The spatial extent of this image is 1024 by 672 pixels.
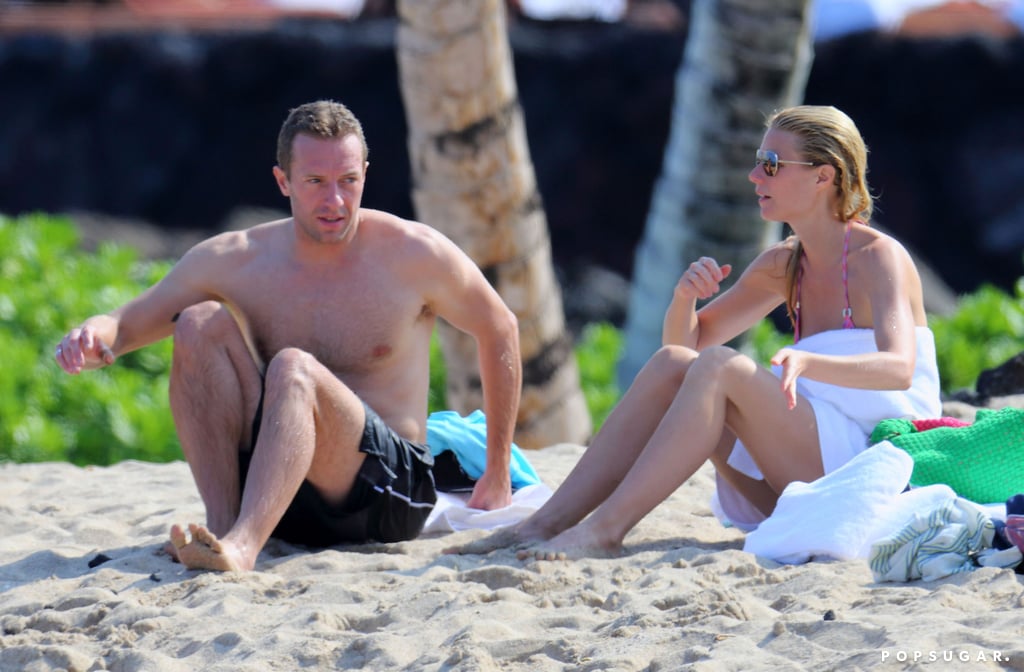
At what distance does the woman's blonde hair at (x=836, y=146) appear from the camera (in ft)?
13.0

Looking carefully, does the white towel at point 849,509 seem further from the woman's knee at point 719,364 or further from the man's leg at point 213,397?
the man's leg at point 213,397

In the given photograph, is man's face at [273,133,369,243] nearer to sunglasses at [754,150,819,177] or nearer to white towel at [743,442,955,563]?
sunglasses at [754,150,819,177]

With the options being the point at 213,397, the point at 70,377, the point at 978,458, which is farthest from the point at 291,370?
the point at 70,377

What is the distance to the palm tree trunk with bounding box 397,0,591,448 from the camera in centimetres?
630

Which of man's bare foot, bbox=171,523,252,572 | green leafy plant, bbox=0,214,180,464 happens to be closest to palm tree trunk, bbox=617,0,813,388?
green leafy plant, bbox=0,214,180,464

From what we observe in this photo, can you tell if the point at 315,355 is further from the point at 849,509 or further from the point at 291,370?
the point at 849,509

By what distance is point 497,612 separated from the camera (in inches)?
135

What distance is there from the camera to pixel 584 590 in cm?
359

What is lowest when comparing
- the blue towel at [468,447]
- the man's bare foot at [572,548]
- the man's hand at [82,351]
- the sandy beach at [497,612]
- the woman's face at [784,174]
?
the sandy beach at [497,612]

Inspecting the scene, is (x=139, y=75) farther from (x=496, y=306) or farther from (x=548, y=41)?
(x=496, y=306)

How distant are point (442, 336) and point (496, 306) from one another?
2.52 meters

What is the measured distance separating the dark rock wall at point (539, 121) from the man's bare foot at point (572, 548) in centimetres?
963

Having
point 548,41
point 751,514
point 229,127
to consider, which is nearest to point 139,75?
point 229,127

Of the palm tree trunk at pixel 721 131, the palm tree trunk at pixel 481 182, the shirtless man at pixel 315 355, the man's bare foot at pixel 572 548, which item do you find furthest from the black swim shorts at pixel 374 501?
the palm tree trunk at pixel 721 131
